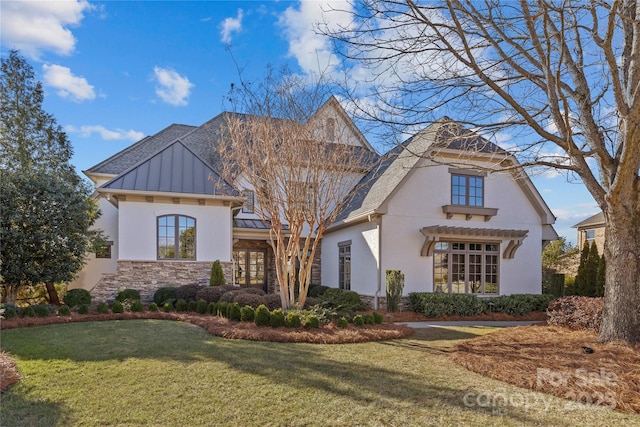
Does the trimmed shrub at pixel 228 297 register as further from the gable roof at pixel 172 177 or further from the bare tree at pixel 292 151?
the gable roof at pixel 172 177

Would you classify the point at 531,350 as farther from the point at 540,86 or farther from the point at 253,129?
the point at 253,129

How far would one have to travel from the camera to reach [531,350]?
6926 mm

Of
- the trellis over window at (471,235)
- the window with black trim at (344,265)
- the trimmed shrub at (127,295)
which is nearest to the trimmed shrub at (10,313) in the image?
the trimmed shrub at (127,295)

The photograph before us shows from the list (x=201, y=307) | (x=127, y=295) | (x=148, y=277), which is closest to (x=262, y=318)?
(x=201, y=307)

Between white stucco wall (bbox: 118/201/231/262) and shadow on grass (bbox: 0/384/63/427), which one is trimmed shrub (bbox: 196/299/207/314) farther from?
shadow on grass (bbox: 0/384/63/427)

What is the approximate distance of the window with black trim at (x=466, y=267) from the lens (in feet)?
44.9

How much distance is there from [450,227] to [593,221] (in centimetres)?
1834

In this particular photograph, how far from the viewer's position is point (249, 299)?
10461 millimetres

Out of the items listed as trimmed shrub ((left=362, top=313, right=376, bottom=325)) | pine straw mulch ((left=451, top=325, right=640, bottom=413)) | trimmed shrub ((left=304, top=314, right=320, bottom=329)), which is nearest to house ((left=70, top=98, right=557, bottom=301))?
trimmed shrub ((left=362, top=313, right=376, bottom=325))

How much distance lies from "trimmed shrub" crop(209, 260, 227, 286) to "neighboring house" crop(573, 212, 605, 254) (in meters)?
23.6

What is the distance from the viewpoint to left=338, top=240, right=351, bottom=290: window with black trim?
50.5ft


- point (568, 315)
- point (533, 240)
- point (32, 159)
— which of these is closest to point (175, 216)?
point (32, 159)

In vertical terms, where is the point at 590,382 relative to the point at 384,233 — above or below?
below

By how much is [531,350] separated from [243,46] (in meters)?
9.58
